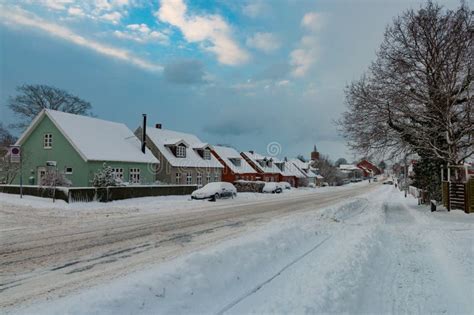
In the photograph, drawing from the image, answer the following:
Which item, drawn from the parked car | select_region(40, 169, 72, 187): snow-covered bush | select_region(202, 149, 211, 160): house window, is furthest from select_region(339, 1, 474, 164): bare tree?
select_region(202, 149, 211, 160): house window

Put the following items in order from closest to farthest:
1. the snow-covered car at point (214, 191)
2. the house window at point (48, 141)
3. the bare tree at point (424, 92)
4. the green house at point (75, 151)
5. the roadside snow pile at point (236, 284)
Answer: the roadside snow pile at point (236, 284) → the bare tree at point (424, 92) → the snow-covered car at point (214, 191) → the green house at point (75, 151) → the house window at point (48, 141)

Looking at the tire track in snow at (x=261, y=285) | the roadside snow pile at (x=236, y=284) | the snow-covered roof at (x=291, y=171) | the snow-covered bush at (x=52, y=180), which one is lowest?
the tire track in snow at (x=261, y=285)

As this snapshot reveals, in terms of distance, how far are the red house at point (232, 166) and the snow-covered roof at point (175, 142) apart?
7579 mm

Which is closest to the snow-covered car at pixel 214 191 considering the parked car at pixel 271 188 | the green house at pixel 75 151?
the green house at pixel 75 151

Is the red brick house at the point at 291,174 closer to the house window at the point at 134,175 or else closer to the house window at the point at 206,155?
the house window at the point at 206,155

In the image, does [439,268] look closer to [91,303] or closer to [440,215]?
[91,303]

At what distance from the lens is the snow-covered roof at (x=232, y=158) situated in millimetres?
59406

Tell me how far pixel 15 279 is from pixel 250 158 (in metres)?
62.7

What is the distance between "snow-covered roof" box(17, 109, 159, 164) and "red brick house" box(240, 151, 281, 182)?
32.5 metres

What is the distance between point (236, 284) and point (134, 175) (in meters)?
30.8

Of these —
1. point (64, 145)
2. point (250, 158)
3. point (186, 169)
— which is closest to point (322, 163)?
point (250, 158)

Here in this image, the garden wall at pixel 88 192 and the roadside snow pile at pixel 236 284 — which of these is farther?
the garden wall at pixel 88 192

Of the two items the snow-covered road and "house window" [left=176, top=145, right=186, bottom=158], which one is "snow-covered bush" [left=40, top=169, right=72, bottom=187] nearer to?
"house window" [left=176, top=145, right=186, bottom=158]

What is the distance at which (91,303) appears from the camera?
4598 mm
